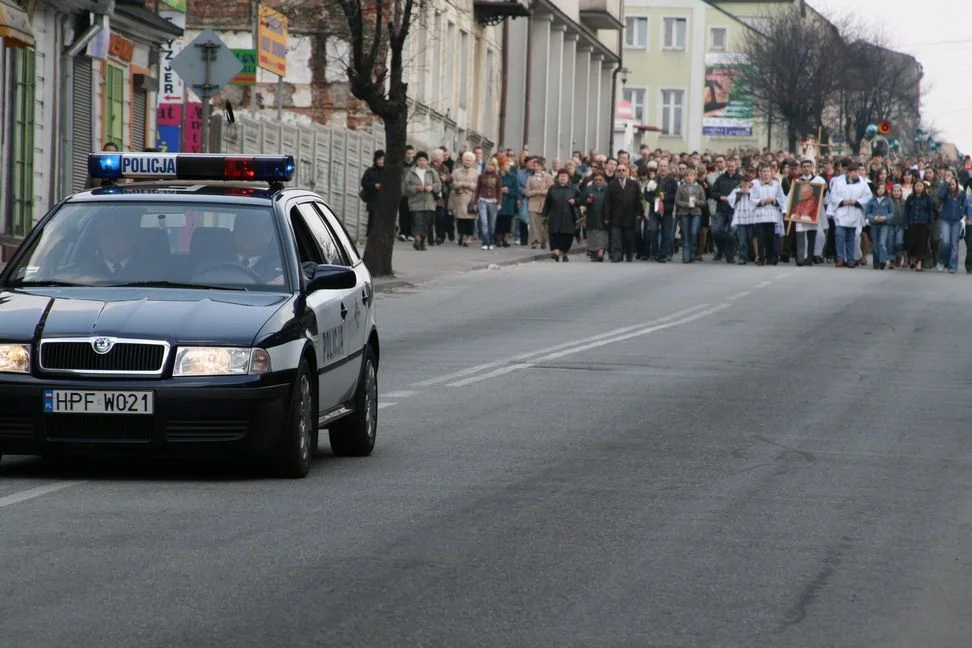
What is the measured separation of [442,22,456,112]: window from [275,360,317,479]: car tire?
45.9m

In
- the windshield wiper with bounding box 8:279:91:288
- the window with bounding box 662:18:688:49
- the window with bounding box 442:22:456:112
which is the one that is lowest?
the windshield wiper with bounding box 8:279:91:288

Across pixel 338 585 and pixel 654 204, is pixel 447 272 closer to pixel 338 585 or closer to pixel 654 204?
pixel 654 204

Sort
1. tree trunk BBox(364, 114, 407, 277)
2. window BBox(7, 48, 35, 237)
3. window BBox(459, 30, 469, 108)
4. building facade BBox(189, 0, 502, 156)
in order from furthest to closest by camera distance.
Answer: window BBox(459, 30, 469, 108), building facade BBox(189, 0, 502, 156), tree trunk BBox(364, 114, 407, 277), window BBox(7, 48, 35, 237)

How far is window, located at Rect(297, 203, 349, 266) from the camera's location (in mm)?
11859

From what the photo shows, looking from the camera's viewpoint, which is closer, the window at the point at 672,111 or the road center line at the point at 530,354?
the road center line at the point at 530,354

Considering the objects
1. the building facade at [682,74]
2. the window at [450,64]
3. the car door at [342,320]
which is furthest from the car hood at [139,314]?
the building facade at [682,74]

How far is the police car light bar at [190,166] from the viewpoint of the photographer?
1184cm

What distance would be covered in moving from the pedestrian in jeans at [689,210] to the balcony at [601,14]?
3675 centimetres

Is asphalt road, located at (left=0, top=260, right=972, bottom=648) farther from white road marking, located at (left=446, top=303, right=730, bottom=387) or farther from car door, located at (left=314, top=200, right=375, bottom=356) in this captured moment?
car door, located at (left=314, top=200, right=375, bottom=356)

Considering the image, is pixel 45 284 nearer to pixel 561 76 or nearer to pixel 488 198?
pixel 488 198

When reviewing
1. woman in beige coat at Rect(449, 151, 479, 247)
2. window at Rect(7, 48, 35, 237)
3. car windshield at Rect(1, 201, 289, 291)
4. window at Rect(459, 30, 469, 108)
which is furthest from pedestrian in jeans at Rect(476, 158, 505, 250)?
car windshield at Rect(1, 201, 289, 291)

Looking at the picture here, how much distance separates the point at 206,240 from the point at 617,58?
77.5 m

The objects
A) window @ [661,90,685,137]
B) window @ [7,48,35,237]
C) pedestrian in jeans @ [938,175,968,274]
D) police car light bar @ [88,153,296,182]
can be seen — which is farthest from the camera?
window @ [661,90,685,137]

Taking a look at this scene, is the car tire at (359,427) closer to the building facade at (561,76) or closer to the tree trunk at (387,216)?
the tree trunk at (387,216)
